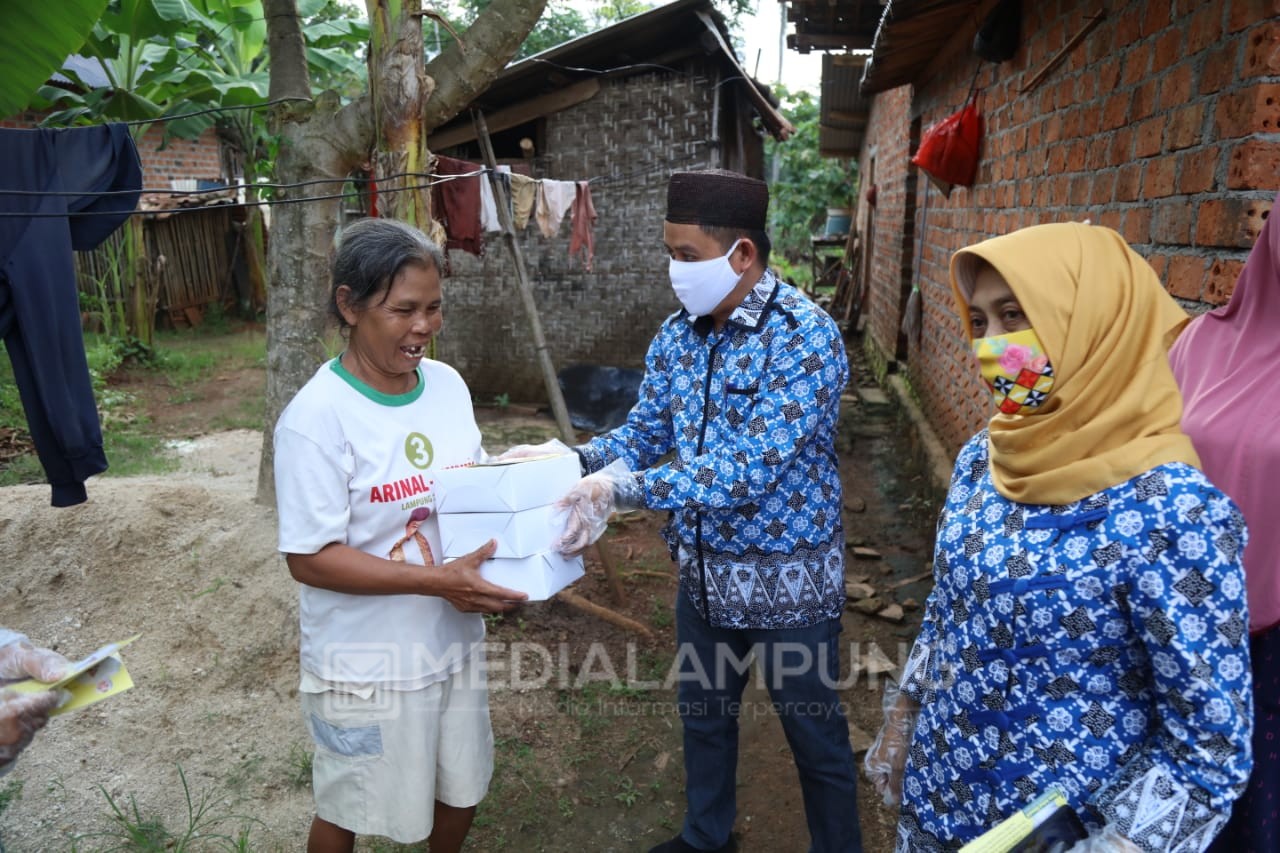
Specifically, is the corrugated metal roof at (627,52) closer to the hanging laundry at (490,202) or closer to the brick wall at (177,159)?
the hanging laundry at (490,202)

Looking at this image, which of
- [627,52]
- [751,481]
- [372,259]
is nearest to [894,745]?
[751,481]

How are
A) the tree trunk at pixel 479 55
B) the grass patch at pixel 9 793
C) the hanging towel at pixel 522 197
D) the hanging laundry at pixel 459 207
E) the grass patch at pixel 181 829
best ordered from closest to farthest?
the grass patch at pixel 181 829 → the grass patch at pixel 9 793 → the tree trunk at pixel 479 55 → the hanging laundry at pixel 459 207 → the hanging towel at pixel 522 197

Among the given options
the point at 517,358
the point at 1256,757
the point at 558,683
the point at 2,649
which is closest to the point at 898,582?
the point at 558,683

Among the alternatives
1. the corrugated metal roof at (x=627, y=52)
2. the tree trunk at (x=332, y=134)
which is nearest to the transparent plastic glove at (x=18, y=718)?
the tree trunk at (x=332, y=134)

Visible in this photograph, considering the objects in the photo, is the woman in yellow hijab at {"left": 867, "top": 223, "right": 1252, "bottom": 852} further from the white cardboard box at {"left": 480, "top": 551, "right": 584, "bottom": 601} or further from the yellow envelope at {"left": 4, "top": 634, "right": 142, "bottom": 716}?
the yellow envelope at {"left": 4, "top": 634, "right": 142, "bottom": 716}

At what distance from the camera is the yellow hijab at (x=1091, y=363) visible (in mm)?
1255

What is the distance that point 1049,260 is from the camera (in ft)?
4.39

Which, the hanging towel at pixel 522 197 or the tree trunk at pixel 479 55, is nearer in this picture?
the tree trunk at pixel 479 55

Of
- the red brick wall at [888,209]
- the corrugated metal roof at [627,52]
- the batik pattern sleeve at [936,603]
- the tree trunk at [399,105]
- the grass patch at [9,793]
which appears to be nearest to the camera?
the batik pattern sleeve at [936,603]

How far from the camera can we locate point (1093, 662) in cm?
130

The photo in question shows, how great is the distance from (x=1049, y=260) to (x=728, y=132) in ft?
23.7

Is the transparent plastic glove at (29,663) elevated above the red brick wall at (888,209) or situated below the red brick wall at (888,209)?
below

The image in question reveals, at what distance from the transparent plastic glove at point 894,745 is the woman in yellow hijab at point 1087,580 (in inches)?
7.8

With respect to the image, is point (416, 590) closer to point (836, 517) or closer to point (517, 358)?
point (836, 517)
